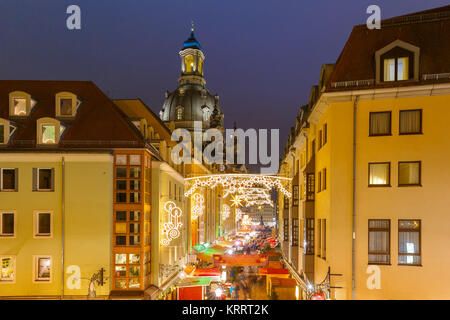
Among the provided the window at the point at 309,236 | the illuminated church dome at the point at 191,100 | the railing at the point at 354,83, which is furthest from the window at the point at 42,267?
the illuminated church dome at the point at 191,100

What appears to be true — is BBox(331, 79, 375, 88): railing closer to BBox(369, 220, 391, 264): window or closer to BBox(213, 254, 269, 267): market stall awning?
BBox(369, 220, 391, 264): window

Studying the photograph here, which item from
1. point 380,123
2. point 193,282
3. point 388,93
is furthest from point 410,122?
point 193,282

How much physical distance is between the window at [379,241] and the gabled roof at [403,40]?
6.03 m

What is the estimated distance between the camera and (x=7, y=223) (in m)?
22.7

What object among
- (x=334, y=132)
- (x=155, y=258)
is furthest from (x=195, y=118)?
(x=334, y=132)

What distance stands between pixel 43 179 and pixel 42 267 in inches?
195

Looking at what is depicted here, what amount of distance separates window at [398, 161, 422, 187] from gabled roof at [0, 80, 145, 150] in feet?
44.4

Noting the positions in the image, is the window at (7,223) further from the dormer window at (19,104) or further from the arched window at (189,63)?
the arched window at (189,63)

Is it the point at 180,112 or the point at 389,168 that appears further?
the point at 180,112

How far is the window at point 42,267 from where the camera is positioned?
22.4 metres

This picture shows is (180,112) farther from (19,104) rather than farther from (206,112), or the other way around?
(19,104)

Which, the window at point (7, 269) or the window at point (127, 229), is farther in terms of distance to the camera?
the window at point (127, 229)

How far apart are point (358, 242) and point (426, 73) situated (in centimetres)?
776
